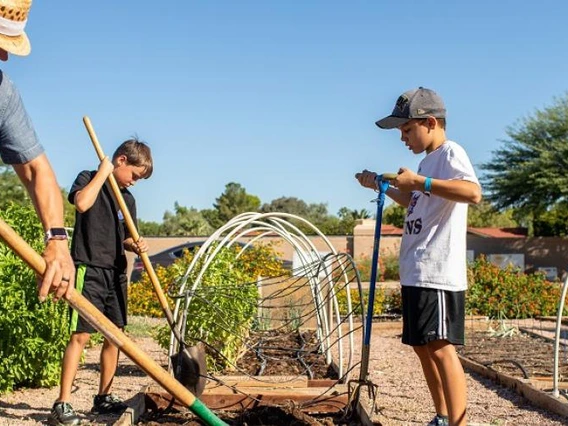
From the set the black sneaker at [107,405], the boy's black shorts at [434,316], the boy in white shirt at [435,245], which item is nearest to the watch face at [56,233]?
the boy in white shirt at [435,245]

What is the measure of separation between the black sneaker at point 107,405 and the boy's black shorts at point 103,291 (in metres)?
0.40

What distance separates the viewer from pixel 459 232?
378 cm

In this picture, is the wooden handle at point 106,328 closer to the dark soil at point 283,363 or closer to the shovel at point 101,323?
the shovel at point 101,323

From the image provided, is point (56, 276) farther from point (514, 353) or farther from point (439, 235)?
point (514, 353)

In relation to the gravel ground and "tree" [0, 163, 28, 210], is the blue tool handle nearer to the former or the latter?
the gravel ground

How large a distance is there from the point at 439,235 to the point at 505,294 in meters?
8.95

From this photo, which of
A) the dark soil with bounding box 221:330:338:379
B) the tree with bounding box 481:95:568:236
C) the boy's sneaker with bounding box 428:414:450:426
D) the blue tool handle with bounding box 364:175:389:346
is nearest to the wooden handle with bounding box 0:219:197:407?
the blue tool handle with bounding box 364:175:389:346

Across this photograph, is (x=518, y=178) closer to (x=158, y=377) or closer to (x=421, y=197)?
(x=421, y=197)

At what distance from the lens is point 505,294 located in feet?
40.1

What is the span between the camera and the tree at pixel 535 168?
26.7m

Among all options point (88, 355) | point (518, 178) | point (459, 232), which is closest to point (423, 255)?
point (459, 232)

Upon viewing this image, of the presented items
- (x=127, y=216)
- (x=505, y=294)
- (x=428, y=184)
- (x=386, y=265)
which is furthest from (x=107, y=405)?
(x=386, y=265)

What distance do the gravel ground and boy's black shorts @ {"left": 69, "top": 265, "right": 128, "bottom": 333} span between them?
56cm

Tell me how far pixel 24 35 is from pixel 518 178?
87.0 feet
